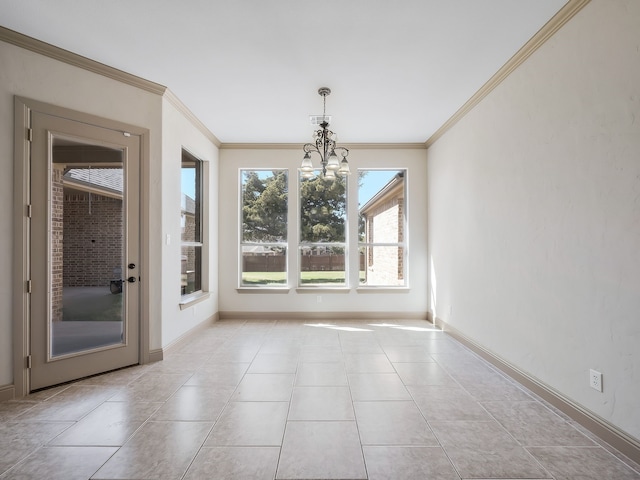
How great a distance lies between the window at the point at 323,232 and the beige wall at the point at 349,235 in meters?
0.14

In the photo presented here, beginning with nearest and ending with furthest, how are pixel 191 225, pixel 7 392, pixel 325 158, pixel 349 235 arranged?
pixel 7 392, pixel 325 158, pixel 191 225, pixel 349 235

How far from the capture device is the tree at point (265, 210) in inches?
220

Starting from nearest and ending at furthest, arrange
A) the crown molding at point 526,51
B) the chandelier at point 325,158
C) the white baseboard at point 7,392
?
the crown molding at point 526,51 → the white baseboard at point 7,392 → the chandelier at point 325,158

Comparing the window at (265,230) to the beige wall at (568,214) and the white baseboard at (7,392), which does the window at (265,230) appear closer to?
the beige wall at (568,214)

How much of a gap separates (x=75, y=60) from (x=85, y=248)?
166 centimetres

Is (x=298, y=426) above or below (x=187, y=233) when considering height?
below

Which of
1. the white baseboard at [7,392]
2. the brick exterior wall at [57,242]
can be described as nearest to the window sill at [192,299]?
the brick exterior wall at [57,242]

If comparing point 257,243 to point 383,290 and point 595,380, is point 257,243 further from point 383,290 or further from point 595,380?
point 595,380

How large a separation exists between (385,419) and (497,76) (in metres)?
3.24

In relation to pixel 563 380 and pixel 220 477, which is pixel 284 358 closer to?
pixel 220 477

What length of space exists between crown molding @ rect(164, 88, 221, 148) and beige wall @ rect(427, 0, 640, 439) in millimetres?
3402

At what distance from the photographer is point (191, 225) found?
4.70 metres

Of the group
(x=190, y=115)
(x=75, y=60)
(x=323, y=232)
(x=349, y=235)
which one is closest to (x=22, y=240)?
(x=75, y=60)

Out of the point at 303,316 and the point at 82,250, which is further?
the point at 303,316
